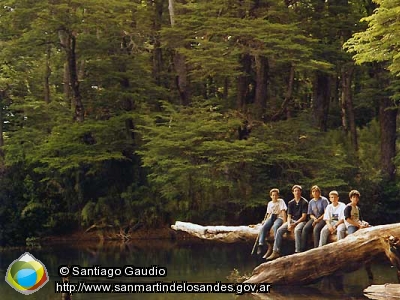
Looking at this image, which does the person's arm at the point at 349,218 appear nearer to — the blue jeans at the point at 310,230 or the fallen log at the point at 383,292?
the blue jeans at the point at 310,230

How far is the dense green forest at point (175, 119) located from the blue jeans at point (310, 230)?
7652 mm

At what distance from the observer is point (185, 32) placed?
20.3 m

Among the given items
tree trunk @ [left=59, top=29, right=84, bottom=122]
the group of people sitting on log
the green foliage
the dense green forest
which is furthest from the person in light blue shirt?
tree trunk @ [left=59, top=29, right=84, bottom=122]

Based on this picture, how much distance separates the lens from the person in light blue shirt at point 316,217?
1044 centimetres

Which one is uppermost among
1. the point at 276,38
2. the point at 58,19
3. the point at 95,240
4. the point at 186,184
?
the point at 58,19

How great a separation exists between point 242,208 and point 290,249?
5.68 m

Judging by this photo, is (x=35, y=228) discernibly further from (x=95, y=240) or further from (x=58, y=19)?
(x=58, y=19)

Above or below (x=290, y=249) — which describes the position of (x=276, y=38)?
above

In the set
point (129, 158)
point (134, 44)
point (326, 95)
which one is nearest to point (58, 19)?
point (134, 44)

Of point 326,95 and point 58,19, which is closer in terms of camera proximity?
point 58,19

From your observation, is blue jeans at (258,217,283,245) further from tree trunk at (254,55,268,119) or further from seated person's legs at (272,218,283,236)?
tree trunk at (254,55,268,119)

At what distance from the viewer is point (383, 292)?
9.38 m

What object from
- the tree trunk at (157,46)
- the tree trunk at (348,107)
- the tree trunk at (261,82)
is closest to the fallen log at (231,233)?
the tree trunk at (261,82)

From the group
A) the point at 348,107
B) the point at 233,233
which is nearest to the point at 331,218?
the point at 233,233
